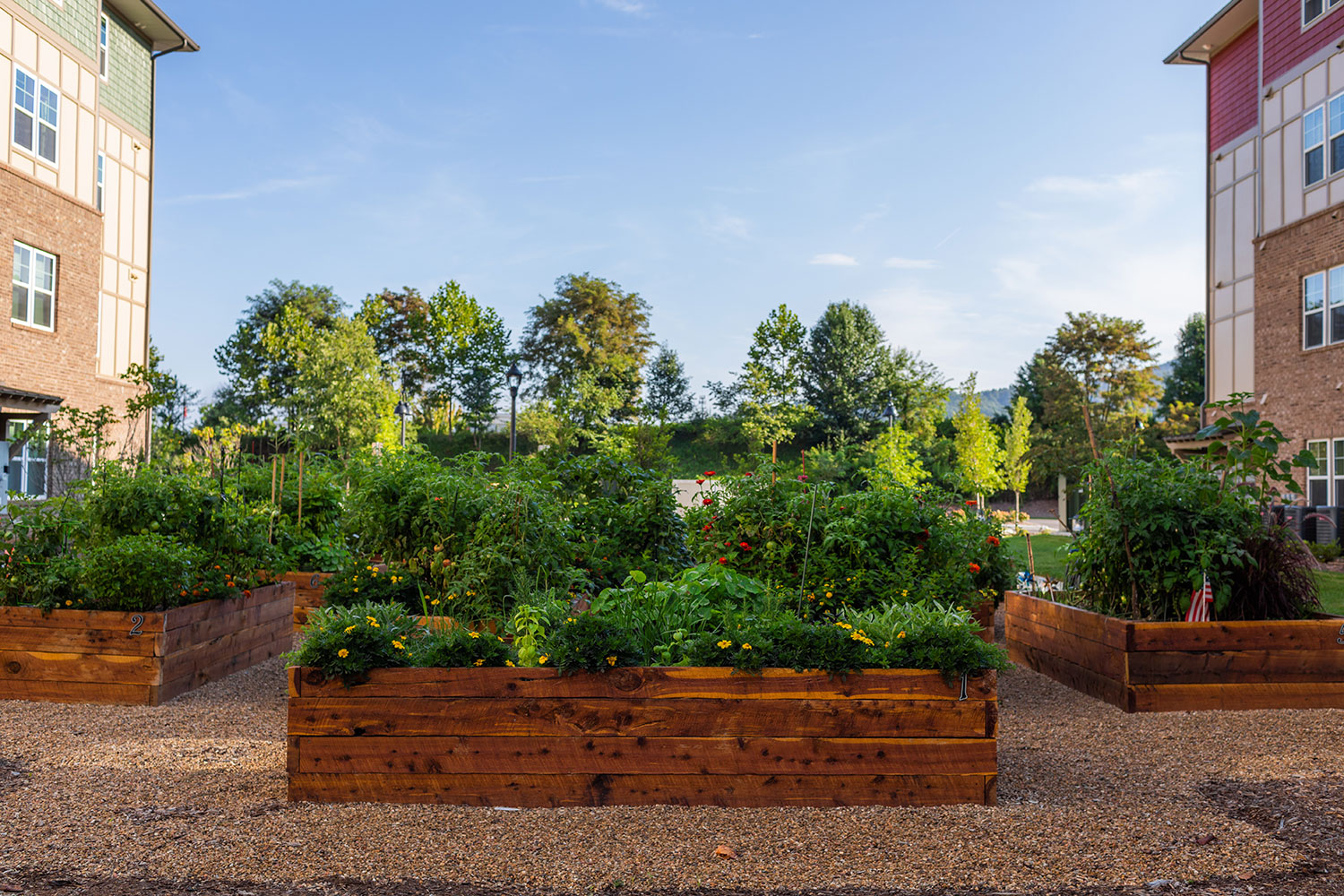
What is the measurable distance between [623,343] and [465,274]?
731cm

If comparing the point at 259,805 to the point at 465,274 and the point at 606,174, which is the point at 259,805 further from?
the point at 465,274

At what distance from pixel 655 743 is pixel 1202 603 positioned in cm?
312

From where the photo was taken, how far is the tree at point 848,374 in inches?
1293

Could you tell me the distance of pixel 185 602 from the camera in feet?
16.2

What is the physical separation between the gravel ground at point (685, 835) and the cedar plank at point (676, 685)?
14.7 inches

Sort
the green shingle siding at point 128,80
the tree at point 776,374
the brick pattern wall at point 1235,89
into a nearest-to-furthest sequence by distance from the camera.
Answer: the brick pattern wall at point 1235,89 → the green shingle siding at point 128,80 → the tree at point 776,374

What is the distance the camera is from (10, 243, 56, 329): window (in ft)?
45.9

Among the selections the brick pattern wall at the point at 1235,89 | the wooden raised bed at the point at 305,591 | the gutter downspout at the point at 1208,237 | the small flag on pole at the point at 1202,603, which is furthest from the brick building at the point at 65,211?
the brick pattern wall at the point at 1235,89

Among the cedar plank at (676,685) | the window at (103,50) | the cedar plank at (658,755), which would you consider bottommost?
the cedar plank at (658,755)

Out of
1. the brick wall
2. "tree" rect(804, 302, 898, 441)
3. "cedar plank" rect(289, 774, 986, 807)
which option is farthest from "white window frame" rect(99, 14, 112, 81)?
"tree" rect(804, 302, 898, 441)

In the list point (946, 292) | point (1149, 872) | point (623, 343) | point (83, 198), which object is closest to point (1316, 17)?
point (946, 292)

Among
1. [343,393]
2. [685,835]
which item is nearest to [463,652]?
[685,835]

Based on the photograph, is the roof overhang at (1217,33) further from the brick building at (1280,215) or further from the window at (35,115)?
the window at (35,115)

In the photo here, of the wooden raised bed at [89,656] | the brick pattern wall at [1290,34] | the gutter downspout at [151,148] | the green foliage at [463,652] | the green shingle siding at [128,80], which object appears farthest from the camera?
the gutter downspout at [151,148]
